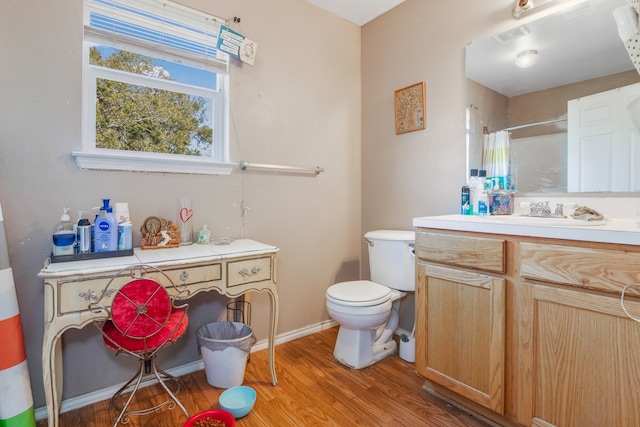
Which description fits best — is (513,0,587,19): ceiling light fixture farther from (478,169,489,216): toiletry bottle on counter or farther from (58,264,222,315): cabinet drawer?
(58,264,222,315): cabinet drawer

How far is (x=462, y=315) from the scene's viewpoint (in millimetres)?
1487

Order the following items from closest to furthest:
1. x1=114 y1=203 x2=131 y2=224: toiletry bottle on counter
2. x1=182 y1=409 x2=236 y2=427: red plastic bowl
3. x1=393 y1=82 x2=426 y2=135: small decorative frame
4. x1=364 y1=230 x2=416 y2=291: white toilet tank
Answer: x1=182 y1=409 x2=236 y2=427: red plastic bowl, x1=114 y1=203 x2=131 y2=224: toiletry bottle on counter, x1=364 y1=230 x2=416 y2=291: white toilet tank, x1=393 y1=82 x2=426 y2=135: small decorative frame

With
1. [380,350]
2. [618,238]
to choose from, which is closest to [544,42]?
[618,238]

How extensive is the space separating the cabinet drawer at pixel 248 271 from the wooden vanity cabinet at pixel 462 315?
808 mm

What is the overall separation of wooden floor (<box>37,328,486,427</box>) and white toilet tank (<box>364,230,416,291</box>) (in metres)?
0.52

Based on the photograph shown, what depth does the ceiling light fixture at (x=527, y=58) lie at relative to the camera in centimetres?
176

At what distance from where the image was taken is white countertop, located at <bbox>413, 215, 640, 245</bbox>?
1059 millimetres

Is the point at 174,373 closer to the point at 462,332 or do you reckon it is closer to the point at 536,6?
the point at 462,332

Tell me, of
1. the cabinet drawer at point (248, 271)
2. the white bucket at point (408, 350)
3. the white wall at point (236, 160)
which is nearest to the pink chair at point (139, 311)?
the cabinet drawer at point (248, 271)

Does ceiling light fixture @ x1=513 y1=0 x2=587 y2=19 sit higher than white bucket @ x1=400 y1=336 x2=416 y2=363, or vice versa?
ceiling light fixture @ x1=513 y1=0 x2=587 y2=19

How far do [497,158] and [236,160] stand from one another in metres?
1.61

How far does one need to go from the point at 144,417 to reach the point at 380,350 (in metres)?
1.37

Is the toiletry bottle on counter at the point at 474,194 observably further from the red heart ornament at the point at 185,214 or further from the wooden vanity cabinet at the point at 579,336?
the red heart ornament at the point at 185,214

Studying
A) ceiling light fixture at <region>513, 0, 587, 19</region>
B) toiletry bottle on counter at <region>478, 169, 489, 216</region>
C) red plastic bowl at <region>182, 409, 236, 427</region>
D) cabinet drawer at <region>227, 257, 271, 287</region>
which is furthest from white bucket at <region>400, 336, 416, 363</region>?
ceiling light fixture at <region>513, 0, 587, 19</region>
